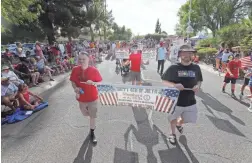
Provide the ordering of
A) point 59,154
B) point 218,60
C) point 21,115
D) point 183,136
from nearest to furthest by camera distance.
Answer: point 59,154, point 183,136, point 21,115, point 218,60

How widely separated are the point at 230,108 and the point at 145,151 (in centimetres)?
422

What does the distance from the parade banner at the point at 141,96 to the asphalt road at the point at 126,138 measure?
741 mm

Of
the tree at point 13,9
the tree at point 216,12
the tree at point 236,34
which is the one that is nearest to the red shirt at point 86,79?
the tree at point 13,9

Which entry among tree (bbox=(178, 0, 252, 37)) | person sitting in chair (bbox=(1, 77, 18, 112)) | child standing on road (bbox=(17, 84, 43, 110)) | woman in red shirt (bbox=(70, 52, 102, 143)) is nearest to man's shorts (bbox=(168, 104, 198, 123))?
woman in red shirt (bbox=(70, 52, 102, 143))

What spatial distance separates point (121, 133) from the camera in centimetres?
556

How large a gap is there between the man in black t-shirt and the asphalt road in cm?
75

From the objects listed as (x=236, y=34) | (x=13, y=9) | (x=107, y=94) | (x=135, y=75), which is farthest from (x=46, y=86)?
(x=236, y=34)

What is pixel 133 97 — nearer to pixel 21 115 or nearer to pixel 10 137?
pixel 10 137

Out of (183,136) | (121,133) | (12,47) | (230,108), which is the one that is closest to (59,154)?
(121,133)

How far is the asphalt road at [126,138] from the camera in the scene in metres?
4.45

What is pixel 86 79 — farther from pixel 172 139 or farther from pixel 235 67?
pixel 235 67

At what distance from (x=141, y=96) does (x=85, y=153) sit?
159 centimetres

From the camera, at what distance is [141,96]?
5145 millimetres

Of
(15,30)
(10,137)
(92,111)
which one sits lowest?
(10,137)
